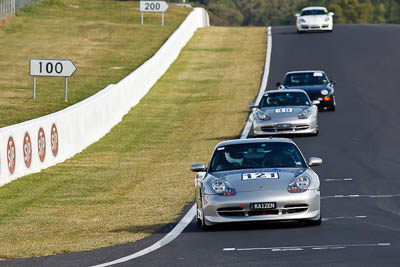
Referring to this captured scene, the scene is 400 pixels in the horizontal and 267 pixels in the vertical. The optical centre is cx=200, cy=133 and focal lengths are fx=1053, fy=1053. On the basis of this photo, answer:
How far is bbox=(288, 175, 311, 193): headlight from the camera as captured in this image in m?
14.1

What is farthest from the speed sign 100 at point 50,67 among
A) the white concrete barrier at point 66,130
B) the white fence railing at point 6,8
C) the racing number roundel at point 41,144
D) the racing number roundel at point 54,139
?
the white fence railing at point 6,8

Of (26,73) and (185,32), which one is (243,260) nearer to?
(26,73)

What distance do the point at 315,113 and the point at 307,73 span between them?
25.3 ft

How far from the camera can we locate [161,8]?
206 ft

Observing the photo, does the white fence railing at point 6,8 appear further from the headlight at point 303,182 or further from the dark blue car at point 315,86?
the headlight at point 303,182

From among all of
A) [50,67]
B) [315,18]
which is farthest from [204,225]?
[315,18]

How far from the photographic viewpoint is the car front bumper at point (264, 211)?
45.7ft

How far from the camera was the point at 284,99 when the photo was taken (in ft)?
100.0

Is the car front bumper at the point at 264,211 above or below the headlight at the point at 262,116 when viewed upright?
above

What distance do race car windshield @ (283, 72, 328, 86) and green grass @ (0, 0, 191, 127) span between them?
25.8 feet

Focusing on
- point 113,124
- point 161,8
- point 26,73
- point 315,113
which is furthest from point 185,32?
point 315,113

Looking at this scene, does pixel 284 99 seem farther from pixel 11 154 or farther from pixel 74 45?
pixel 74 45

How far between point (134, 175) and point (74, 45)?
115 feet

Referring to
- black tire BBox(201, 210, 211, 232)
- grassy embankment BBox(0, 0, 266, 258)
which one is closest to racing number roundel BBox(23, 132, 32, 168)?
grassy embankment BBox(0, 0, 266, 258)
